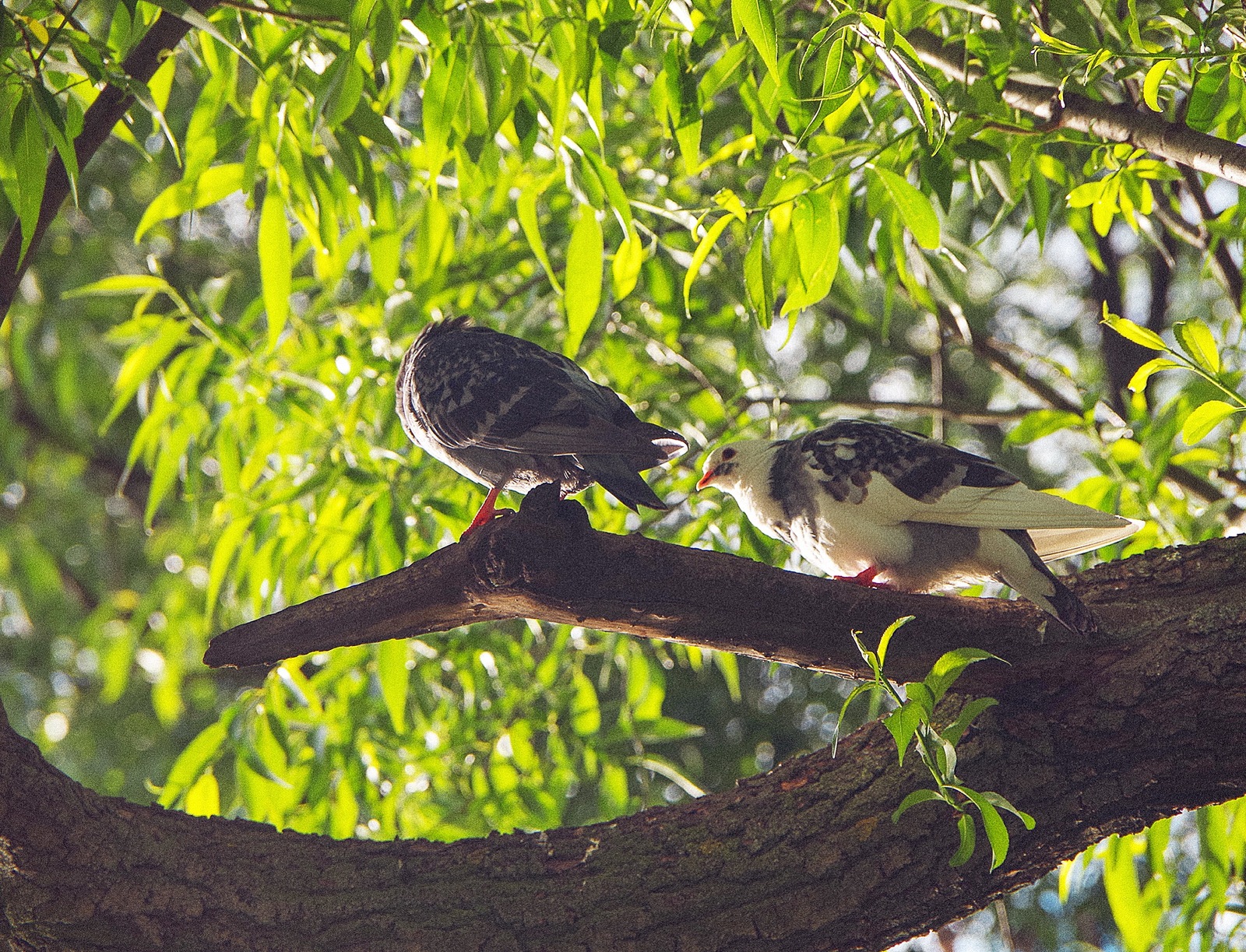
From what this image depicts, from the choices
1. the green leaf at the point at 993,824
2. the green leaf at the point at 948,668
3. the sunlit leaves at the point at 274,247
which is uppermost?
the sunlit leaves at the point at 274,247

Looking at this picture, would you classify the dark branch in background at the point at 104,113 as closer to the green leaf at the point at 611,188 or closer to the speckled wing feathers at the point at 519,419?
the green leaf at the point at 611,188

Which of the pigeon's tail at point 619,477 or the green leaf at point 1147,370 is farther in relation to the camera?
the pigeon's tail at point 619,477

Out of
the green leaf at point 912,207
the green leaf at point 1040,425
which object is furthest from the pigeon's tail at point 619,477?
the green leaf at point 1040,425

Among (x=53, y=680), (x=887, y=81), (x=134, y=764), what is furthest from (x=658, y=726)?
(x=53, y=680)

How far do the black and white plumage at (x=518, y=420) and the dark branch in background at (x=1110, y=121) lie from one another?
A: 1.14 meters

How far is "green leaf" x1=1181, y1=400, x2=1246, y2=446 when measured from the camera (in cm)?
236

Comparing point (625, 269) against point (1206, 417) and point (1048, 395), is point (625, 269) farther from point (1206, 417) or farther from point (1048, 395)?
point (1048, 395)

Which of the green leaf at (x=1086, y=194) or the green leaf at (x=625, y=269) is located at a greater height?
the green leaf at (x=625, y=269)

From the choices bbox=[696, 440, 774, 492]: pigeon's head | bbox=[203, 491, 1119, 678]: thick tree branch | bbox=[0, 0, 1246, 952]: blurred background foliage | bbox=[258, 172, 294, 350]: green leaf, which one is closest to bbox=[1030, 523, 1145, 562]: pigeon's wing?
bbox=[0, 0, 1246, 952]: blurred background foliage

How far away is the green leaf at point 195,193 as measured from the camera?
9.71ft

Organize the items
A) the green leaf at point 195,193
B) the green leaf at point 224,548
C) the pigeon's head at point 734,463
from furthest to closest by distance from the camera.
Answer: the green leaf at point 224,548 < the pigeon's head at point 734,463 < the green leaf at point 195,193

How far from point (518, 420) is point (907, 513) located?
3.49ft

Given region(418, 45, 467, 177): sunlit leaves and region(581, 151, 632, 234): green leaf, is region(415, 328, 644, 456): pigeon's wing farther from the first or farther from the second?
region(418, 45, 467, 177): sunlit leaves

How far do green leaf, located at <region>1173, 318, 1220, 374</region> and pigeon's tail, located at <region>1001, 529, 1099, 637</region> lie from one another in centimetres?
57
